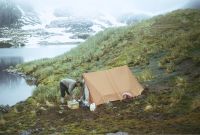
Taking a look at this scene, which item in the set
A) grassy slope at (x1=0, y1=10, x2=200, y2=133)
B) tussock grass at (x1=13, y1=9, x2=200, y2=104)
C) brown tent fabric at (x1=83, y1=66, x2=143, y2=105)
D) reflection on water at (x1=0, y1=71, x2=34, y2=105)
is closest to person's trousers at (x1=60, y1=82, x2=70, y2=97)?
grassy slope at (x1=0, y1=10, x2=200, y2=133)

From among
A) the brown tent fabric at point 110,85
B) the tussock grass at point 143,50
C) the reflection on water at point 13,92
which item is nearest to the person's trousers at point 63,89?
the brown tent fabric at point 110,85

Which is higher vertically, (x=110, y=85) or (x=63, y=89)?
(x=110, y=85)

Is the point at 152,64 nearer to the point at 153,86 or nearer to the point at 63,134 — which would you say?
the point at 153,86

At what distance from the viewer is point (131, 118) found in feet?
59.4

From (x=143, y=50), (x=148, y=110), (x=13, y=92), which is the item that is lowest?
(x=13, y=92)

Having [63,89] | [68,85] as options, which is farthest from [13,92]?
[68,85]

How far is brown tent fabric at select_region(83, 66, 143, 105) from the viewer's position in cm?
2170

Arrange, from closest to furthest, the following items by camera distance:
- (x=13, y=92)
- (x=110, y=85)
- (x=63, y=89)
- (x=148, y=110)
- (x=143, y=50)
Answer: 1. (x=148, y=110)
2. (x=110, y=85)
3. (x=63, y=89)
4. (x=13, y=92)
5. (x=143, y=50)

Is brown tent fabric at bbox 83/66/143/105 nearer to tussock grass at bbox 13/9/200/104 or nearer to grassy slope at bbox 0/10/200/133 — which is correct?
grassy slope at bbox 0/10/200/133

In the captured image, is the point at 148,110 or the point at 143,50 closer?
the point at 148,110

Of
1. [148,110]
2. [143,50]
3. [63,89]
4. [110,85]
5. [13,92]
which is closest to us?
[148,110]

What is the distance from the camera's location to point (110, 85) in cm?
2247

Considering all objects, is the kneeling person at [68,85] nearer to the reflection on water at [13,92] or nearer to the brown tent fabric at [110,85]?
the brown tent fabric at [110,85]

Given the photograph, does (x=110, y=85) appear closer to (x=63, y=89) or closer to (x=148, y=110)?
(x=63, y=89)
